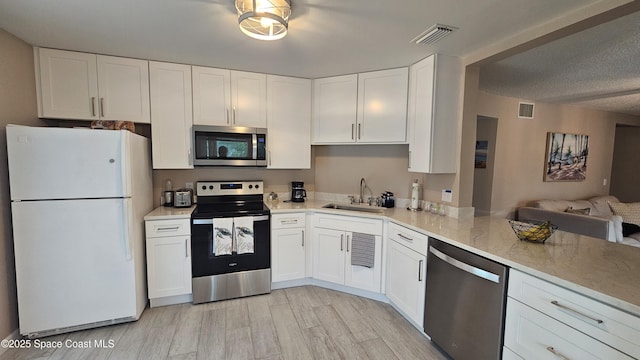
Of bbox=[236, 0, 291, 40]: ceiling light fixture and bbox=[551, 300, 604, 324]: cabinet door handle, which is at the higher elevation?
bbox=[236, 0, 291, 40]: ceiling light fixture

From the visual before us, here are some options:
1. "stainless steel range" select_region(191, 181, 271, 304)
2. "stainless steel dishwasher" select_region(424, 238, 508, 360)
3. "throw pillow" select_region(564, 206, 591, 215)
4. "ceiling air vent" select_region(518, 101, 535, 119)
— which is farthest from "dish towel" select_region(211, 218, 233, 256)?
"throw pillow" select_region(564, 206, 591, 215)

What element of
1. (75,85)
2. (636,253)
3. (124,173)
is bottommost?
(636,253)

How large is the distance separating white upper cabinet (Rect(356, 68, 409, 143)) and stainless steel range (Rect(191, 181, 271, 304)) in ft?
4.74

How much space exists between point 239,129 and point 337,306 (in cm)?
212

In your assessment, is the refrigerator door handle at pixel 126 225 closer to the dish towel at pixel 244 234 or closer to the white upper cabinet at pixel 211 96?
the dish towel at pixel 244 234

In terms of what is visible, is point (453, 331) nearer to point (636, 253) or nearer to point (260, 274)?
point (636, 253)

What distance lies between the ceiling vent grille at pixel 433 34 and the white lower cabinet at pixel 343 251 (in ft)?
5.29

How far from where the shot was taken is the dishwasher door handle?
1.50 meters

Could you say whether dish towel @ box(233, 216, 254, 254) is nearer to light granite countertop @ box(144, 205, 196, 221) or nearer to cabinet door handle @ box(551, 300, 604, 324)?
light granite countertop @ box(144, 205, 196, 221)

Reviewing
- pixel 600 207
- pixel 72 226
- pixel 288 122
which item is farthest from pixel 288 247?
pixel 600 207

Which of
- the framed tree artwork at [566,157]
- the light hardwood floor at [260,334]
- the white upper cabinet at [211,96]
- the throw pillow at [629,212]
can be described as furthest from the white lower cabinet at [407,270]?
the throw pillow at [629,212]

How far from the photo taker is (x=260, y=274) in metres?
2.72

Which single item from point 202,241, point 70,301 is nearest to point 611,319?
point 202,241

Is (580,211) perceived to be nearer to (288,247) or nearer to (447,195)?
(447,195)
